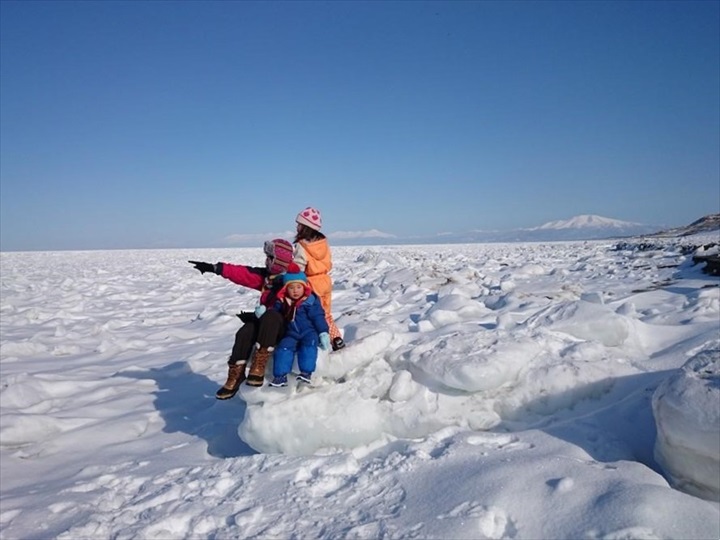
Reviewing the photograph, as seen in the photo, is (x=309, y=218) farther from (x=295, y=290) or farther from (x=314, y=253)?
(x=295, y=290)

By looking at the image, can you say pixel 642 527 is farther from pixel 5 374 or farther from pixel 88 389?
pixel 5 374

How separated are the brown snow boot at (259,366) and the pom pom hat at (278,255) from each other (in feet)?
2.03

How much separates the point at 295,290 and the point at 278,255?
0.34 m

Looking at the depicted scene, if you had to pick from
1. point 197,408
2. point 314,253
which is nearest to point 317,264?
point 314,253

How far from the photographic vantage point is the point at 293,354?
3184 millimetres

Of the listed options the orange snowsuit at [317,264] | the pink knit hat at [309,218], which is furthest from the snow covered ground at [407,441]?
the pink knit hat at [309,218]

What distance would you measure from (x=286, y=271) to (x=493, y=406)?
170cm

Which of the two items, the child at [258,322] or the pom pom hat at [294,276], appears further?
the pom pom hat at [294,276]

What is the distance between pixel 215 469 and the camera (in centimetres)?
278

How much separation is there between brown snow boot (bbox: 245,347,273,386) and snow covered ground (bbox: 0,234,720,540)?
10 cm

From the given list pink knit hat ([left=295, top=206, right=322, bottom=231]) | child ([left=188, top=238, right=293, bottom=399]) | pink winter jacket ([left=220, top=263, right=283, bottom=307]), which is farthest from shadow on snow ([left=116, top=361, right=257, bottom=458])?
pink knit hat ([left=295, top=206, right=322, bottom=231])

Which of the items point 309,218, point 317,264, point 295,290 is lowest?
point 295,290

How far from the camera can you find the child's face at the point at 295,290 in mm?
3314

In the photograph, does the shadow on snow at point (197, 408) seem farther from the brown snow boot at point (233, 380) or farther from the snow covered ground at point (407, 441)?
the brown snow boot at point (233, 380)
